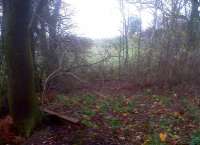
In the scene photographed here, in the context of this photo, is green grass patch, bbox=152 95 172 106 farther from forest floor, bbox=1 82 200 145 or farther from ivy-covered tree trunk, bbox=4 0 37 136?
ivy-covered tree trunk, bbox=4 0 37 136

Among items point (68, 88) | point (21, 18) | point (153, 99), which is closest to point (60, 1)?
point (68, 88)

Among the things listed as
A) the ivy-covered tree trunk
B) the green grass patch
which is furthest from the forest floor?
the ivy-covered tree trunk

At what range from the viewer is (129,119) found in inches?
389

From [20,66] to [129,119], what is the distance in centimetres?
354

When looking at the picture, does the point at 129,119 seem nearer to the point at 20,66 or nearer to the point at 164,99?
the point at 164,99

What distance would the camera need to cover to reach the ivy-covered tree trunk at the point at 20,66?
8258mm

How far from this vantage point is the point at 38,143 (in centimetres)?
766

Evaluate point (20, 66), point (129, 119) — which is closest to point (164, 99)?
point (129, 119)

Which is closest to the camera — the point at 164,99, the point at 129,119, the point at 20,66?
the point at 20,66

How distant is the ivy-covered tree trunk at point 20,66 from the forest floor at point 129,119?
1.77 ft

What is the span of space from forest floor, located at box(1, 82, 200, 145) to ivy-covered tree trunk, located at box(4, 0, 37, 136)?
21.2 inches

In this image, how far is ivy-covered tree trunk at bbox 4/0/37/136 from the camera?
826 cm

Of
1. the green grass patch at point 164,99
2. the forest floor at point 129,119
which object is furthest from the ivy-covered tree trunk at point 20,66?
the green grass patch at point 164,99

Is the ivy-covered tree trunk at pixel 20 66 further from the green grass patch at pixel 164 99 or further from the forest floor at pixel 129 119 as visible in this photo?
the green grass patch at pixel 164 99
